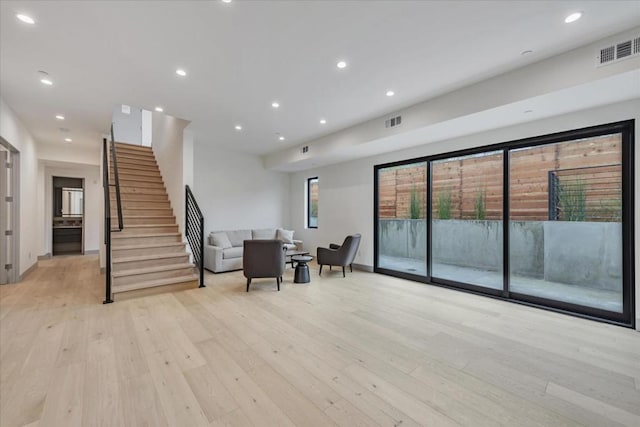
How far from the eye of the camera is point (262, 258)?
4.67 meters

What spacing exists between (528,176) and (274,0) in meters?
4.18

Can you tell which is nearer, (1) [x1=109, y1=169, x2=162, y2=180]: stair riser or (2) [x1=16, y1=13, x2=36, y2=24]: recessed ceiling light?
(2) [x1=16, y1=13, x2=36, y2=24]: recessed ceiling light

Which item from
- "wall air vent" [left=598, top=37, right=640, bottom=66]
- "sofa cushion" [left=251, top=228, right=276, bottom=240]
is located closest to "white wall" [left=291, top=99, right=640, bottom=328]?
"sofa cushion" [left=251, top=228, right=276, bottom=240]

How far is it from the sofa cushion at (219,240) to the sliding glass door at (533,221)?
395cm

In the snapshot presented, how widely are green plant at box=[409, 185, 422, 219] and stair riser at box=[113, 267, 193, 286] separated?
4.42 metres

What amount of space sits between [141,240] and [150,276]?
0.91 metres

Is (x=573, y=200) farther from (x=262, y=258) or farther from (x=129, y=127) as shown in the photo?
(x=129, y=127)

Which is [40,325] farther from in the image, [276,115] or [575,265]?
[575,265]

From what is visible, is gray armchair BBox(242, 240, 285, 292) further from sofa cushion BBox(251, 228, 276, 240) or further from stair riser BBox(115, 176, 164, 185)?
stair riser BBox(115, 176, 164, 185)

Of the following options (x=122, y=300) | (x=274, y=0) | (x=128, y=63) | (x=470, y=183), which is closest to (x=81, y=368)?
(x=122, y=300)

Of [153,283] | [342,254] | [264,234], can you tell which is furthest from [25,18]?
[264,234]

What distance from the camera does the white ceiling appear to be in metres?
2.32

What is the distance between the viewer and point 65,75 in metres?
3.47

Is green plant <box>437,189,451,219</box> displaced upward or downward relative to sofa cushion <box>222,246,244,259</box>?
upward
